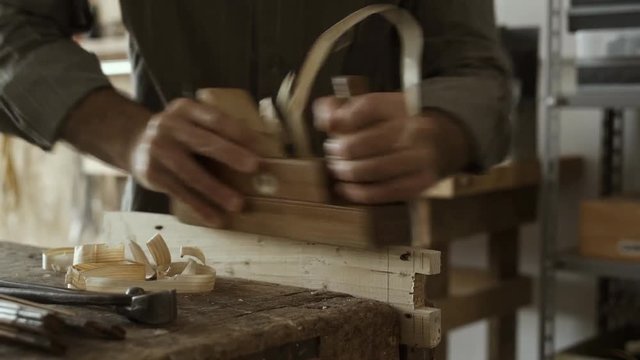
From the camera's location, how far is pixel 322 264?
77 centimetres

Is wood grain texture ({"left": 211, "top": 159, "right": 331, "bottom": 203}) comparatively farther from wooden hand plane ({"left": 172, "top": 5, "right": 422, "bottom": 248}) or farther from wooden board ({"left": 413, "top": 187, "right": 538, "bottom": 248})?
wooden board ({"left": 413, "top": 187, "right": 538, "bottom": 248})

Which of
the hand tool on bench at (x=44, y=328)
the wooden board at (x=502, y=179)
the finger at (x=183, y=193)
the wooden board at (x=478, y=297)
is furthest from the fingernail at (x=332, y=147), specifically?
the wooden board at (x=478, y=297)

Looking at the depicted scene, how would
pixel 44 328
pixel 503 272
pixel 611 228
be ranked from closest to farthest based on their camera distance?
pixel 44 328 → pixel 611 228 → pixel 503 272

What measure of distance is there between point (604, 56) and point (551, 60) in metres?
0.09

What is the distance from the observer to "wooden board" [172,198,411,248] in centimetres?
72

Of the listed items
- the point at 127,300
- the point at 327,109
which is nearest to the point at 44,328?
the point at 127,300

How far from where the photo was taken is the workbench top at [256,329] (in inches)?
22.6

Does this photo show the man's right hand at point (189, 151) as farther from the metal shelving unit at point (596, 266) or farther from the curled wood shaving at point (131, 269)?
the metal shelving unit at point (596, 266)

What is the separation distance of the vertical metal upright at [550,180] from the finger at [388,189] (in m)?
0.82

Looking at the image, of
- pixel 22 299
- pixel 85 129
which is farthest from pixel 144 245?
pixel 22 299

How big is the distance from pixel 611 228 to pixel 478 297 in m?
0.27

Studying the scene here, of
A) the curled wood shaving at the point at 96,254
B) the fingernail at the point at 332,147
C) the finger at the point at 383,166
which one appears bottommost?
the curled wood shaving at the point at 96,254

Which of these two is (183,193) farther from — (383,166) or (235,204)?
(383,166)

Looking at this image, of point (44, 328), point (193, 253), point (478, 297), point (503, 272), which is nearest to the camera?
point (44, 328)
